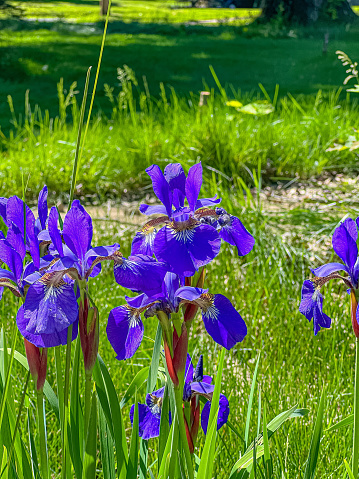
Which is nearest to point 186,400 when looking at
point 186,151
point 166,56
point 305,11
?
point 186,151

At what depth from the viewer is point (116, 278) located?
62cm

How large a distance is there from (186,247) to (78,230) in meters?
0.13

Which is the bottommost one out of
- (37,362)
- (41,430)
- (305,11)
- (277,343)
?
(277,343)

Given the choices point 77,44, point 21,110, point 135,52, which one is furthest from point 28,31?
point 21,110

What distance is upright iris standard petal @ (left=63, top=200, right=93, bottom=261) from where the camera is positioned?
2.12 feet

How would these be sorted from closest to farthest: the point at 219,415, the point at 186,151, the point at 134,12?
the point at 219,415 < the point at 186,151 < the point at 134,12

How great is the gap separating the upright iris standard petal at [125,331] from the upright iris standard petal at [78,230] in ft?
0.31

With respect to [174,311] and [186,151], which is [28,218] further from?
[186,151]

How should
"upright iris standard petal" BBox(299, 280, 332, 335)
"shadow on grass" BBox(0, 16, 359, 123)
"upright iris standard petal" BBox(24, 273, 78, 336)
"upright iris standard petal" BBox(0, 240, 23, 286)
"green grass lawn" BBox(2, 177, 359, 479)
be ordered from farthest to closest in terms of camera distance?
"shadow on grass" BBox(0, 16, 359, 123)
"green grass lawn" BBox(2, 177, 359, 479)
"upright iris standard petal" BBox(299, 280, 332, 335)
"upright iris standard petal" BBox(0, 240, 23, 286)
"upright iris standard petal" BBox(24, 273, 78, 336)

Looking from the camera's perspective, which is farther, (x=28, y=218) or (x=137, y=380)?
(x=137, y=380)

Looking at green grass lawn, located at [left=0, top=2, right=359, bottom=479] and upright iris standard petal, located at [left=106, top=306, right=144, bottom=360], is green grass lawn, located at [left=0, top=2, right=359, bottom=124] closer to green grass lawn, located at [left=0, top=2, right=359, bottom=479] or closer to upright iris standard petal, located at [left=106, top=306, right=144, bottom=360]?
green grass lawn, located at [left=0, top=2, right=359, bottom=479]

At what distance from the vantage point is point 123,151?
3818 millimetres

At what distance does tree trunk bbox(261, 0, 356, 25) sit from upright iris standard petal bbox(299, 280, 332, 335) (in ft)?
30.6

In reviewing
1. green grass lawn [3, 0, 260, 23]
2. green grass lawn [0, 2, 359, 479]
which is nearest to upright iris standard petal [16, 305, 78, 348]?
green grass lawn [0, 2, 359, 479]
